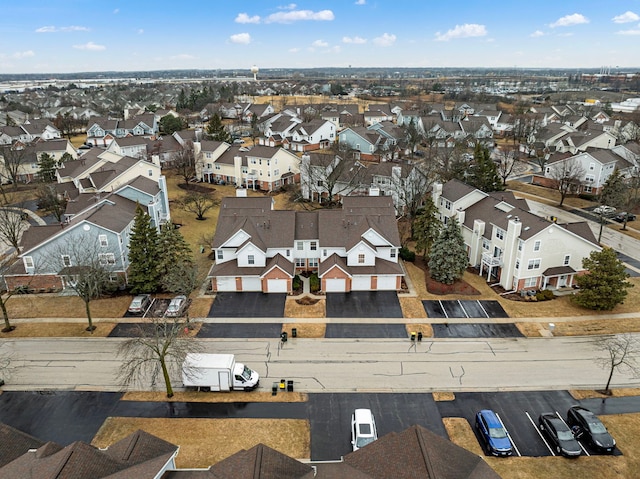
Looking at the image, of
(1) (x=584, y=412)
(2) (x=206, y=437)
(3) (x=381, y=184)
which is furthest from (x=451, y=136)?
(2) (x=206, y=437)

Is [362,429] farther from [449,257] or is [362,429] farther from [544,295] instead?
[544,295]

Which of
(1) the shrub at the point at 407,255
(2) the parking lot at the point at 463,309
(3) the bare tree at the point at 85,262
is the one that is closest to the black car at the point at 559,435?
(2) the parking lot at the point at 463,309

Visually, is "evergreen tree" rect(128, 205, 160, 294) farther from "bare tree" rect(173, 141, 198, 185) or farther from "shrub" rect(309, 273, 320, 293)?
"bare tree" rect(173, 141, 198, 185)

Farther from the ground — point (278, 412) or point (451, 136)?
point (451, 136)

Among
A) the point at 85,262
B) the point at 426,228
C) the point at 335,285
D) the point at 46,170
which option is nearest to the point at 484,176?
the point at 426,228

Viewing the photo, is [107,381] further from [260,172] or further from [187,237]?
[260,172]

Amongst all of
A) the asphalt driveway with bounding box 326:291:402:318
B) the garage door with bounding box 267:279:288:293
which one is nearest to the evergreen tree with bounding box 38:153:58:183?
the garage door with bounding box 267:279:288:293

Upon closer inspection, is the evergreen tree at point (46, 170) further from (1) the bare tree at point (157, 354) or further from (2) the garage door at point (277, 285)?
(1) the bare tree at point (157, 354)
